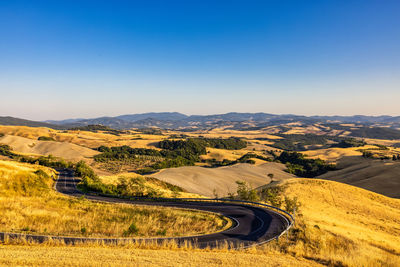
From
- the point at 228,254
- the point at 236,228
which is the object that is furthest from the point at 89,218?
the point at 228,254

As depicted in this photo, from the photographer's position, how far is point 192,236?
21219mm

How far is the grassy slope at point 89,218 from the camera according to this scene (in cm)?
2241

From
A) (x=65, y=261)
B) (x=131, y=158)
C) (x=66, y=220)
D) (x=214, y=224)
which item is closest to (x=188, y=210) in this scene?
(x=214, y=224)

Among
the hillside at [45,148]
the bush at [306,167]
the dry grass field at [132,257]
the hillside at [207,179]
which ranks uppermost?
the dry grass field at [132,257]

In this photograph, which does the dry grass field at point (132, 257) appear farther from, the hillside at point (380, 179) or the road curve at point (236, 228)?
the hillside at point (380, 179)

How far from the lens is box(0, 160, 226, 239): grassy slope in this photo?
22408 mm

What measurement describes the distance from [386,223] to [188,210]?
108 feet

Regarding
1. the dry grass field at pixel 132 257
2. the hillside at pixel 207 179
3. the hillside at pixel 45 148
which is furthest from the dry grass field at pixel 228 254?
the hillside at pixel 45 148

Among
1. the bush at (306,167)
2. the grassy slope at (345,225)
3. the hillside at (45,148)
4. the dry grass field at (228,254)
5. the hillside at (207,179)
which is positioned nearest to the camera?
the dry grass field at (228,254)

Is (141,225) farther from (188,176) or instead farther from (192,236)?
(188,176)

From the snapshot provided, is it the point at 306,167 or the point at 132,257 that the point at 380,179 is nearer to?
the point at 306,167

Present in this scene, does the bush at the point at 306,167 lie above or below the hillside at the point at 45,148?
below

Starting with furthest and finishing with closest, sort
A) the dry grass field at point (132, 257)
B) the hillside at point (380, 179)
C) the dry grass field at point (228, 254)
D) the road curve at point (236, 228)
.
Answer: the hillside at point (380, 179) < the road curve at point (236, 228) < the dry grass field at point (228, 254) < the dry grass field at point (132, 257)

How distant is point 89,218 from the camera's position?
26.5 metres
